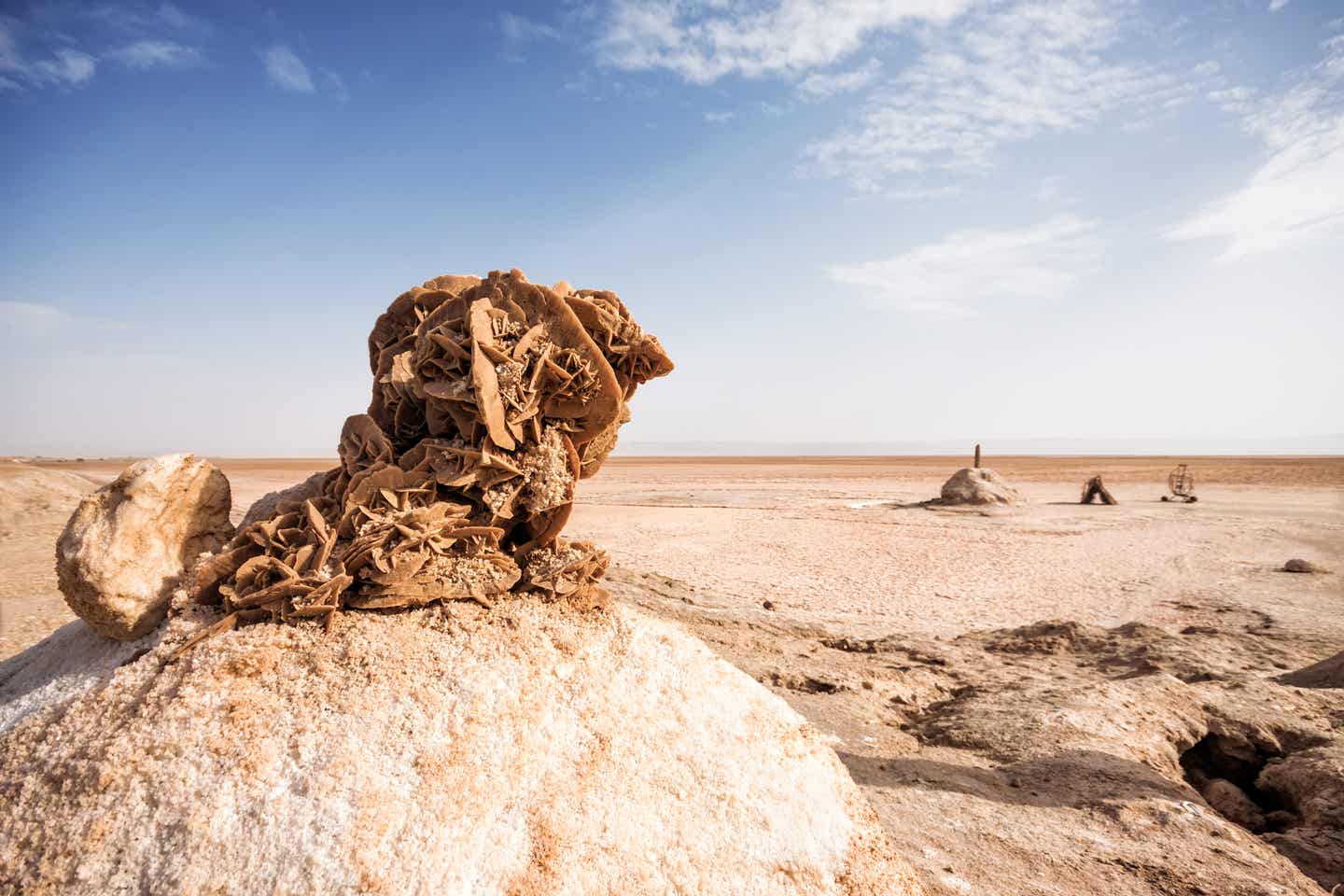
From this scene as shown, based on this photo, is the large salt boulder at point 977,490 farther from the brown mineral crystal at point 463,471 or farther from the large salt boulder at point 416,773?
the brown mineral crystal at point 463,471

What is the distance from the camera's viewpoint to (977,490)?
22875mm

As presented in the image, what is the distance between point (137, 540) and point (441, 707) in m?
2.04

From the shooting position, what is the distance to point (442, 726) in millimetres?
3018

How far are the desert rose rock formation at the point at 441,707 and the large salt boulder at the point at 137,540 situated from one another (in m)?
0.16

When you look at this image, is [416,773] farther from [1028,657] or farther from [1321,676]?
[1321,676]

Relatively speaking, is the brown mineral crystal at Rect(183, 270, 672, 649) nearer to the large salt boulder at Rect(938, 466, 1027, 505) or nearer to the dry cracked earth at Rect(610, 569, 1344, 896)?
A: the dry cracked earth at Rect(610, 569, 1344, 896)

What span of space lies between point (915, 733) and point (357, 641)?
4746 millimetres

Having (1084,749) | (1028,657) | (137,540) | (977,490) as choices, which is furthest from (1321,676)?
(977,490)

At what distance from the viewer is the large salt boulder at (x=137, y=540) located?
354 centimetres

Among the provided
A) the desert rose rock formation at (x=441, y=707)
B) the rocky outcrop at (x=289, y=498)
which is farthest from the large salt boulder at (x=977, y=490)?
the rocky outcrop at (x=289, y=498)

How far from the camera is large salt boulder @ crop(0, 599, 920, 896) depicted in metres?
2.62

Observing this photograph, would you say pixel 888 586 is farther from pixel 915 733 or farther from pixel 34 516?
pixel 34 516

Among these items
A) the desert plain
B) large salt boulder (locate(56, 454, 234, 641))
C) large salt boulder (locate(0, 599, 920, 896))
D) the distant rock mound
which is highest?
large salt boulder (locate(56, 454, 234, 641))

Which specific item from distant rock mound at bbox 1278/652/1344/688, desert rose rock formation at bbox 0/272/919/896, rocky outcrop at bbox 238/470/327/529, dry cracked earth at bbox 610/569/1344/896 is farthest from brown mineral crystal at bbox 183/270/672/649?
distant rock mound at bbox 1278/652/1344/688
